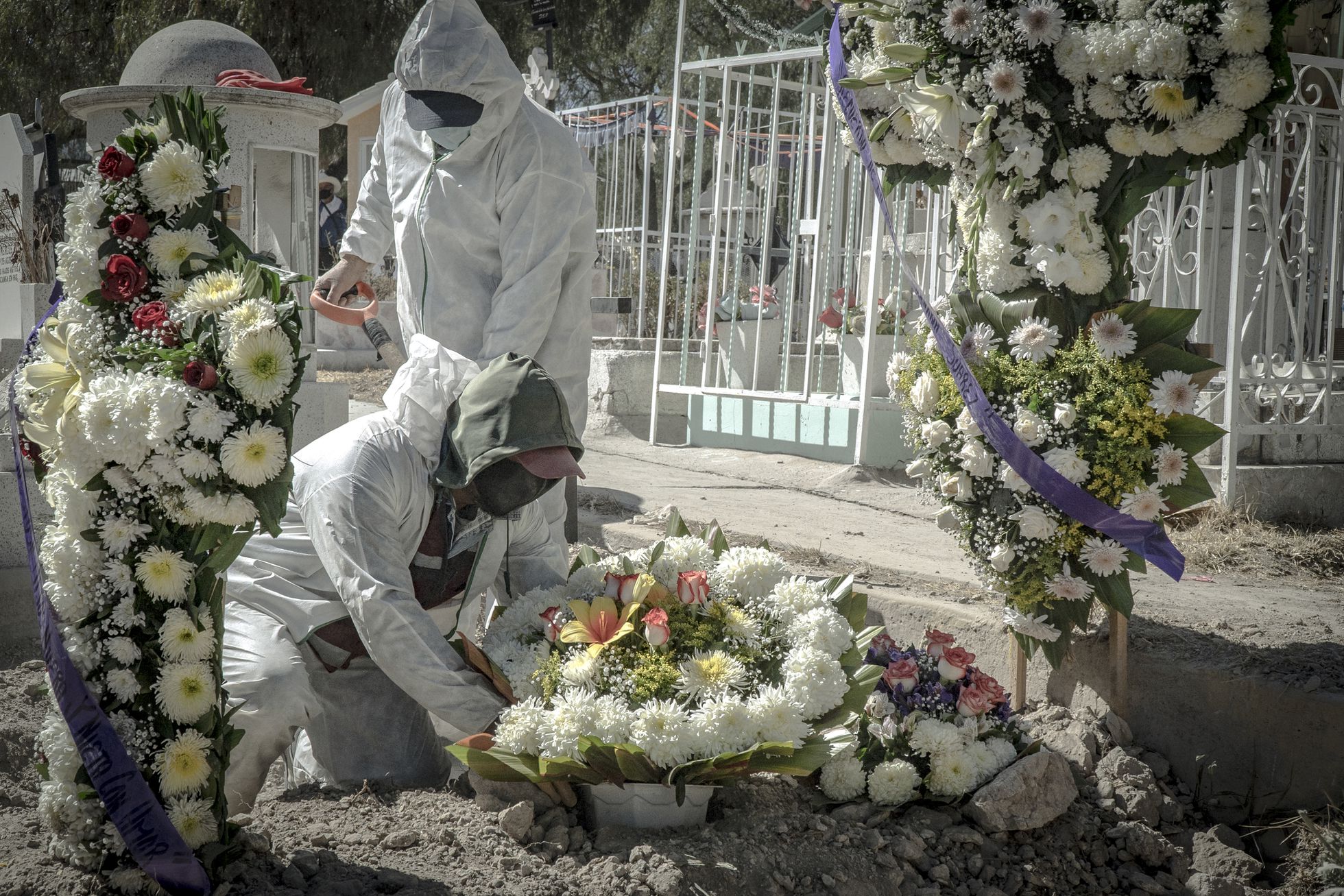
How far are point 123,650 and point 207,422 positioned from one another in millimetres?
435

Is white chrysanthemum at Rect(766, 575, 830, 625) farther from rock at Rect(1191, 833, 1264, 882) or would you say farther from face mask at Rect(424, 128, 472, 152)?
face mask at Rect(424, 128, 472, 152)

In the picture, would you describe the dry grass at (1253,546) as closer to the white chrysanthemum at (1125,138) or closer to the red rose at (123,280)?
Result: the white chrysanthemum at (1125,138)

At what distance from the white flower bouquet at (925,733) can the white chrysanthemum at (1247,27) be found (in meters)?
1.57

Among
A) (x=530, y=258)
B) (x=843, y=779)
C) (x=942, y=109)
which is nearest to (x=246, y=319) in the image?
(x=530, y=258)

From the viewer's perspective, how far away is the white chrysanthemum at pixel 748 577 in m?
2.67

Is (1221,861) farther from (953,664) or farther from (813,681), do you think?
(813,681)

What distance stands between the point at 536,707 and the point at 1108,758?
158 centimetres

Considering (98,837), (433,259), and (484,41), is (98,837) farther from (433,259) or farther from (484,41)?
(484,41)

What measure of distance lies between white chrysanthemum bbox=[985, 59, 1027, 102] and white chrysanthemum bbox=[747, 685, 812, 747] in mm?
1589

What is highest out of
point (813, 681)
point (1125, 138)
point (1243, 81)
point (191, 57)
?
point (191, 57)

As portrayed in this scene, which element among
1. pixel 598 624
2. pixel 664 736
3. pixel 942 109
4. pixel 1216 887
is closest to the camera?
pixel 664 736

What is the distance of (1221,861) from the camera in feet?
9.18

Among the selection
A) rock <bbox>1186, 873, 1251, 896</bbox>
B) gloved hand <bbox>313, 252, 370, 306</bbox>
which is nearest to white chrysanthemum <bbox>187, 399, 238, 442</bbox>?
gloved hand <bbox>313, 252, 370, 306</bbox>

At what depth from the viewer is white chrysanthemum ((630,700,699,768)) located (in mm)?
2209
